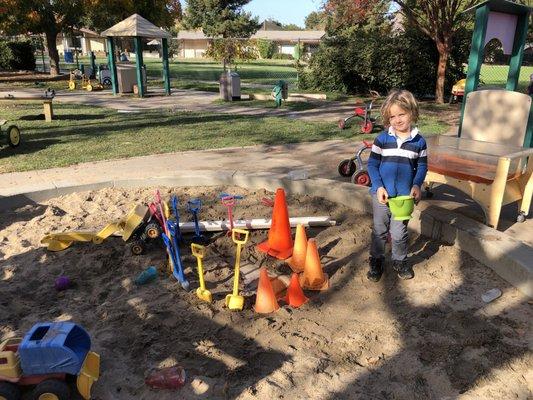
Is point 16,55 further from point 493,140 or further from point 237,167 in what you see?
point 493,140

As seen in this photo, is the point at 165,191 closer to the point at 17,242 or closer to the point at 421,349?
the point at 17,242

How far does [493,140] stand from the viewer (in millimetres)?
5395

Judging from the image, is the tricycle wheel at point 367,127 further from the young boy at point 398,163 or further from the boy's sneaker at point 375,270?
the boy's sneaker at point 375,270

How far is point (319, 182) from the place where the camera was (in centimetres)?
509

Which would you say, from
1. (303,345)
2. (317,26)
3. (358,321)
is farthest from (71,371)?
(317,26)

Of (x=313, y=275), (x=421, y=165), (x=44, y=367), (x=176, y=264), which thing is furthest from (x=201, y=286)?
(x=421, y=165)

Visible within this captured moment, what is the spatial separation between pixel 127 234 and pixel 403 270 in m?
2.19

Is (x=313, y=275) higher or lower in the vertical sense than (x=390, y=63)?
lower

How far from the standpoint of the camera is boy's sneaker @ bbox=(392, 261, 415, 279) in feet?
11.1

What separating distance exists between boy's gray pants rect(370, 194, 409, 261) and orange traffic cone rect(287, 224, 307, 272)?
54cm

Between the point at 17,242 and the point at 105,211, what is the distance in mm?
895

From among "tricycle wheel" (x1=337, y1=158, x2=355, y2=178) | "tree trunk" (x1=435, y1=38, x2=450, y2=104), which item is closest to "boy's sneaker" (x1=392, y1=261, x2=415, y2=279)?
"tricycle wheel" (x1=337, y1=158, x2=355, y2=178)

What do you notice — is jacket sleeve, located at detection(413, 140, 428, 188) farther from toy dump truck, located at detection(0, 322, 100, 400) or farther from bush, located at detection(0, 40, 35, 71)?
bush, located at detection(0, 40, 35, 71)

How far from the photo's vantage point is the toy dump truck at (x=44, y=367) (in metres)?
2.17
